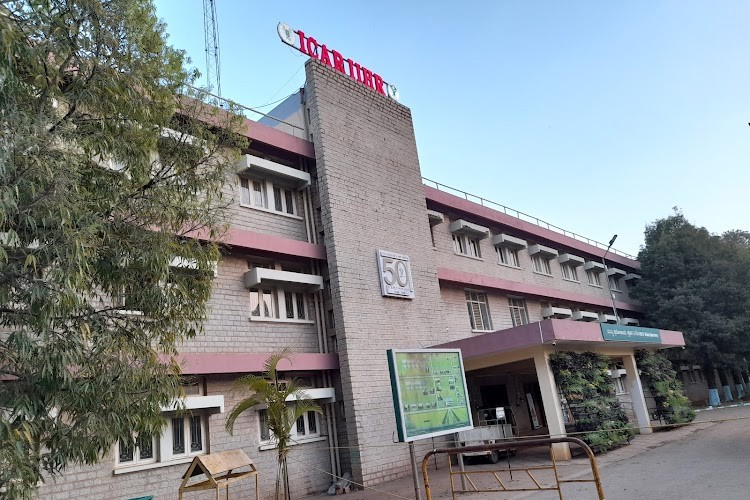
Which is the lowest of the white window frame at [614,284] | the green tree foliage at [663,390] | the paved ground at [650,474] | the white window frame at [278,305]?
the paved ground at [650,474]

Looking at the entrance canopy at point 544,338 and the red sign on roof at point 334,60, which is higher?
the red sign on roof at point 334,60

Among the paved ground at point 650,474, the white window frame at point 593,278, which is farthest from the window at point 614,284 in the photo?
the paved ground at point 650,474

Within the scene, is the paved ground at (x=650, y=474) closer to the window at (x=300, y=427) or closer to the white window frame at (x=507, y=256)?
the window at (x=300, y=427)

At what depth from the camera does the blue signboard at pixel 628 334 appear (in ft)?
46.8

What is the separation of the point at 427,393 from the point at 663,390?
39.3ft

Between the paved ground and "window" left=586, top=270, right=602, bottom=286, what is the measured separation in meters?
12.3

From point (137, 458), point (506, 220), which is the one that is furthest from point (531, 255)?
point (137, 458)

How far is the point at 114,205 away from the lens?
236 inches

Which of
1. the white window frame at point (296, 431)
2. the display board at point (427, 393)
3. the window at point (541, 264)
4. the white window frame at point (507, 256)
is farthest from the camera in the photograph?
the window at point (541, 264)

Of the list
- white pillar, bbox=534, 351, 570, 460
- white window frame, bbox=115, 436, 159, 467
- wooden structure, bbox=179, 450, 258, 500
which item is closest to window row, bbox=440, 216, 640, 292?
white pillar, bbox=534, 351, 570, 460

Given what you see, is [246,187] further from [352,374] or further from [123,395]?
[123,395]

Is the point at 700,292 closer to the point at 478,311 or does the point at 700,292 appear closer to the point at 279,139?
the point at 478,311

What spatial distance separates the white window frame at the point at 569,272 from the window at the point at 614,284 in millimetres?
3968

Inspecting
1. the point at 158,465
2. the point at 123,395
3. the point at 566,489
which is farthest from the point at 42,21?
the point at 566,489
